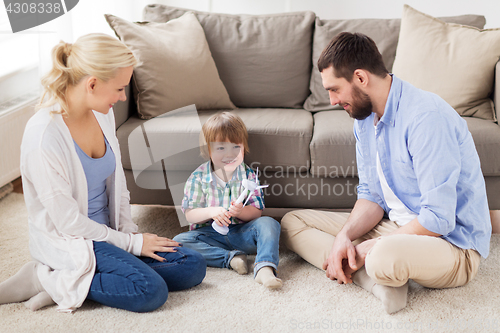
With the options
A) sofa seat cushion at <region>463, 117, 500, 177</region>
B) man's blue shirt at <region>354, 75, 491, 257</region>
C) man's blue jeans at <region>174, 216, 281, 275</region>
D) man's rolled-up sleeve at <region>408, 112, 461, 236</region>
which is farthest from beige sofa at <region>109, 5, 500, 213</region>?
man's rolled-up sleeve at <region>408, 112, 461, 236</region>

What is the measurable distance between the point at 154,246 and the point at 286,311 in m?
0.48

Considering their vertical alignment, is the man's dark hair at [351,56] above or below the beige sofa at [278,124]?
above

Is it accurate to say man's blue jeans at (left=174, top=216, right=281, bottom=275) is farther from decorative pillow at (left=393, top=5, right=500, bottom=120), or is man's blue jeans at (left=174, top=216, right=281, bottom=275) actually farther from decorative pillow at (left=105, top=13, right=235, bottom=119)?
decorative pillow at (left=393, top=5, right=500, bottom=120)

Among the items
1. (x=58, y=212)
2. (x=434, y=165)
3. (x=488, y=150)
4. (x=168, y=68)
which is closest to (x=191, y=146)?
(x=168, y=68)

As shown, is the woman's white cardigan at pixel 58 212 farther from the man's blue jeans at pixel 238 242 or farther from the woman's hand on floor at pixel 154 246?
the man's blue jeans at pixel 238 242

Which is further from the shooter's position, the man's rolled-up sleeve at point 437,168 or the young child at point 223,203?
the young child at point 223,203

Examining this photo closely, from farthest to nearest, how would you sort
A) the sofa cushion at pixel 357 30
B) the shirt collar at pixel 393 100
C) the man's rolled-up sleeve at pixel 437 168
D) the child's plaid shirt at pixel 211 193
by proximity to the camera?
1. the sofa cushion at pixel 357 30
2. the child's plaid shirt at pixel 211 193
3. the shirt collar at pixel 393 100
4. the man's rolled-up sleeve at pixel 437 168

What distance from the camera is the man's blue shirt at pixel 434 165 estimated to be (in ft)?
4.32

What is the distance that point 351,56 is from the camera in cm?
139

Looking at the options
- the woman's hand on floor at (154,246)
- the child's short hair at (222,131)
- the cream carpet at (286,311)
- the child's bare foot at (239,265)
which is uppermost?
the child's short hair at (222,131)

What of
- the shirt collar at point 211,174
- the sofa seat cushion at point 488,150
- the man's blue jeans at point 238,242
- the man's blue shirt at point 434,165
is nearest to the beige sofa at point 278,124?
the sofa seat cushion at point 488,150

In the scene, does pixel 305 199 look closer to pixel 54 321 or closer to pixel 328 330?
pixel 328 330

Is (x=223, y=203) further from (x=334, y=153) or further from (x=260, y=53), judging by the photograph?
(x=260, y=53)

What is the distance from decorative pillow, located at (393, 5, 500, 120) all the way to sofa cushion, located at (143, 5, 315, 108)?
20.5 inches
